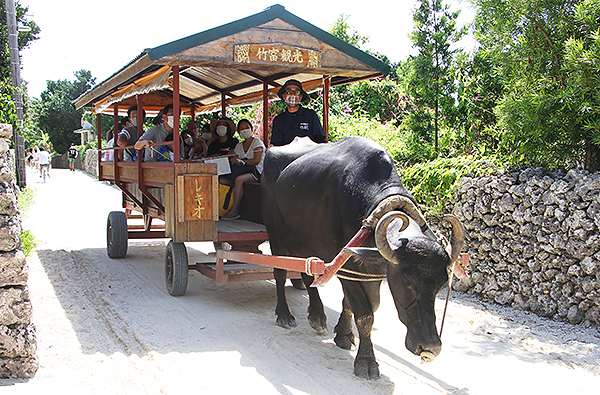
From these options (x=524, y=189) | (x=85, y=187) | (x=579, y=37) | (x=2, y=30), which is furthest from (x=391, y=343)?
(x=85, y=187)

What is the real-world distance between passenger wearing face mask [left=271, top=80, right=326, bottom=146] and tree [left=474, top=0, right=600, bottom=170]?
2343mm

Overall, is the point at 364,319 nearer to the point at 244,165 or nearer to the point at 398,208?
the point at 398,208

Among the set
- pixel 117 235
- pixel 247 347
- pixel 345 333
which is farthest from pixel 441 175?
pixel 117 235

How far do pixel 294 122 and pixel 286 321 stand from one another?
8.27ft

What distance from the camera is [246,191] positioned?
637cm

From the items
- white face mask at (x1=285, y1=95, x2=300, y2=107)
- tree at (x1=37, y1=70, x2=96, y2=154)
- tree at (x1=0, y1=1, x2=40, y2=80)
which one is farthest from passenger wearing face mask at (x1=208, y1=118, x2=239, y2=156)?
tree at (x1=37, y1=70, x2=96, y2=154)

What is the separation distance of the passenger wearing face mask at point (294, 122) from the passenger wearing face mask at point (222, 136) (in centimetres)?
145

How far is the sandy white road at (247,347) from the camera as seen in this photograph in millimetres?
3635

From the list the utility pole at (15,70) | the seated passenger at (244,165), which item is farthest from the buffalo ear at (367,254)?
the utility pole at (15,70)

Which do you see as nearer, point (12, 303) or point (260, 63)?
point (12, 303)

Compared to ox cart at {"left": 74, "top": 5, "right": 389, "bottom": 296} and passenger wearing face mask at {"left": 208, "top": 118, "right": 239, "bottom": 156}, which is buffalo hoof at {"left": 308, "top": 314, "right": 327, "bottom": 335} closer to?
ox cart at {"left": 74, "top": 5, "right": 389, "bottom": 296}

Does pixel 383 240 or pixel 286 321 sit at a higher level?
pixel 383 240

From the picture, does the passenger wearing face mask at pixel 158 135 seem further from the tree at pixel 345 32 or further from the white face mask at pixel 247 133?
the tree at pixel 345 32

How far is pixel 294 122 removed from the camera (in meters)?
6.15
